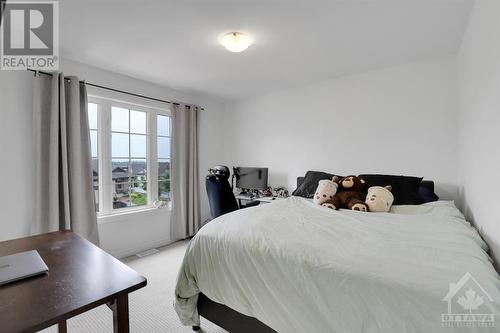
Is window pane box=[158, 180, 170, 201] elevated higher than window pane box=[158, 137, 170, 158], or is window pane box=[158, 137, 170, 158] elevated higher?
window pane box=[158, 137, 170, 158]

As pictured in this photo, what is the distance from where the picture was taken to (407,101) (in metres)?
2.71

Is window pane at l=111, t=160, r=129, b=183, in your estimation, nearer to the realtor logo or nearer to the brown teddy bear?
the brown teddy bear

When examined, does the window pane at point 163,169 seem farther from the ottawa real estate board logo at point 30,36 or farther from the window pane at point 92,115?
the ottawa real estate board logo at point 30,36

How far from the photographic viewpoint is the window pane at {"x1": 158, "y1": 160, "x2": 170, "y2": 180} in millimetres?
3503

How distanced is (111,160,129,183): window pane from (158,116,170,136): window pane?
682 millimetres

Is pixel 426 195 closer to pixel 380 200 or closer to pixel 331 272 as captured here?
pixel 380 200

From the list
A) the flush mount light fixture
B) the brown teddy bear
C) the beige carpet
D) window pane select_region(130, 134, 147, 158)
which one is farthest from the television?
the flush mount light fixture

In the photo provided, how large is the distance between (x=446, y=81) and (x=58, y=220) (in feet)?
13.8

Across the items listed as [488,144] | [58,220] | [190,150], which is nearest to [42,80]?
[58,220]

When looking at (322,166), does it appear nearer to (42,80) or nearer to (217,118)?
(217,118)

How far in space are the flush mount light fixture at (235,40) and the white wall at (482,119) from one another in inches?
63.6

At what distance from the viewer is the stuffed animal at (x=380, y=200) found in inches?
84.5

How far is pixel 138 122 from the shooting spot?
3285 millimetres

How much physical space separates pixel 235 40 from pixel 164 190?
235 cm
